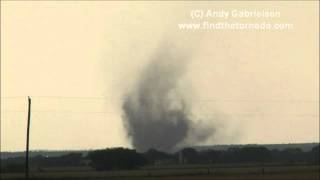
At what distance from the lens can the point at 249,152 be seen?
3479 inches

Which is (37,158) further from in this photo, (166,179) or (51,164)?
(166,179)

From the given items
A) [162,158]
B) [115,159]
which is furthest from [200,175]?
[162,158]

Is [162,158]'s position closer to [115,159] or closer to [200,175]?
[115,159]

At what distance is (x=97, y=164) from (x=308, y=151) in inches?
1131

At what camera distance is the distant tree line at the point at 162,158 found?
74.9 m

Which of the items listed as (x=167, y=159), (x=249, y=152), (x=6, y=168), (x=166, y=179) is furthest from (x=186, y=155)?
(x=166, y=179)

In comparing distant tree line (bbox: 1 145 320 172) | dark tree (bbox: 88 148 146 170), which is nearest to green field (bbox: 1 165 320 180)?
distant tree line (bbox: 1 145 320 172)

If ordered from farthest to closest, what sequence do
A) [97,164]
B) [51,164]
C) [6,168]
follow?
[51,164] < [97,164] < [6,168]

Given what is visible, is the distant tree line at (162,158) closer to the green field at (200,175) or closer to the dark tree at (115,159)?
the dark tree at (115,159)

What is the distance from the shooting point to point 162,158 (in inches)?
3406

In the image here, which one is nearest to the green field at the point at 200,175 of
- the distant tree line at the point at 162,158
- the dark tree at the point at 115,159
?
the distant tree line at the point at 162,158

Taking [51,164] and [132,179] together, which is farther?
[51,164]

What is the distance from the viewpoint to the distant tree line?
7488 cm

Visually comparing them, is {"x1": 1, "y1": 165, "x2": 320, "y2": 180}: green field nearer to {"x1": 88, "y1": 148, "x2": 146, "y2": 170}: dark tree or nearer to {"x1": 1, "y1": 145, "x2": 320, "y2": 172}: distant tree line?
{"x1": 1, "y1": 145, "x2": 320, "y2": 172}: distant tree line
